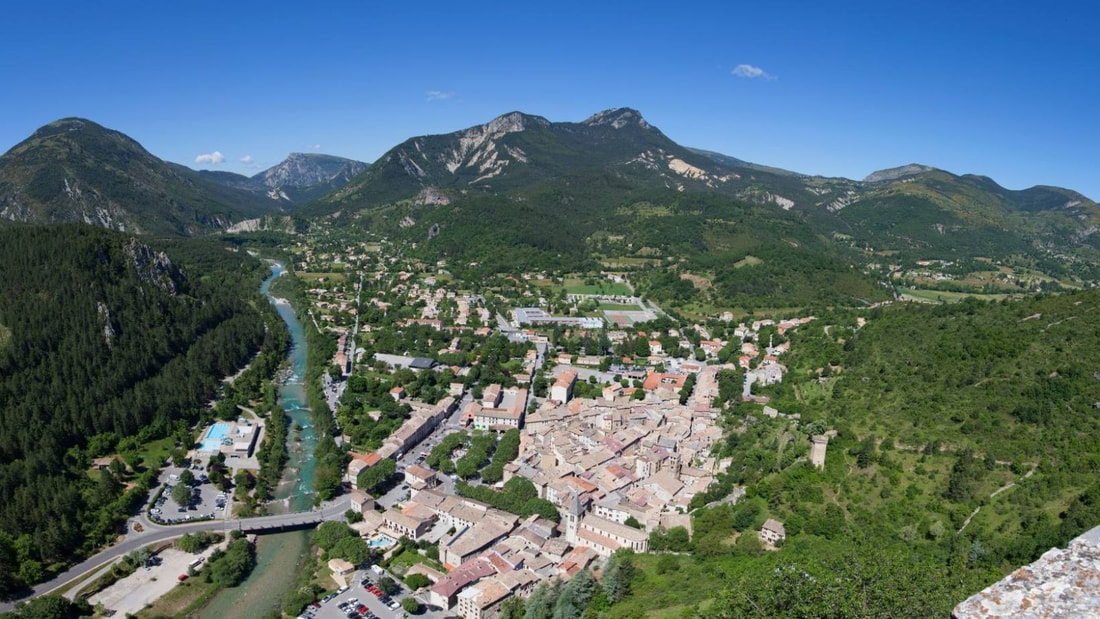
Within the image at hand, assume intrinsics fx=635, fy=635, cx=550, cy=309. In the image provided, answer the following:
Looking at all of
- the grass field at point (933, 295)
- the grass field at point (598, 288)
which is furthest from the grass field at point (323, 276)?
the grass field at point (933, 295)

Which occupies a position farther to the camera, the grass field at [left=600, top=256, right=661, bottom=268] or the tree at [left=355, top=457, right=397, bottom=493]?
the grass field at [left=600, top=256, right=661, bottom=268]

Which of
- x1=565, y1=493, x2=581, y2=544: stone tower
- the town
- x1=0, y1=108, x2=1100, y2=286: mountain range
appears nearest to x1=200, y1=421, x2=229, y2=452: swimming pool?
the town

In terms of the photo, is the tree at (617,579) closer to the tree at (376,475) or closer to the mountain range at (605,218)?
the tree at (376,475)

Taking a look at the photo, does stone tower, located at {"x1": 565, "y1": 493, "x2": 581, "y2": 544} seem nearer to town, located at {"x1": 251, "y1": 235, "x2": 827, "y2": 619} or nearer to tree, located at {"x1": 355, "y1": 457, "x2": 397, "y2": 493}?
town, located at {"x1": 251, "y1": 235, "x2": 827, "y2": 619}

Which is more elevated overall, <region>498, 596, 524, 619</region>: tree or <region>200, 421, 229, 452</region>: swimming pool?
<region>200, 421, 229, 452</region>: swimming pool

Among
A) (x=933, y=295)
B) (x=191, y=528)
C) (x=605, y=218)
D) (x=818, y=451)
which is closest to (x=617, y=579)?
(x=818, y=451)

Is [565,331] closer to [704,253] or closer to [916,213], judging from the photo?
[704,253]
